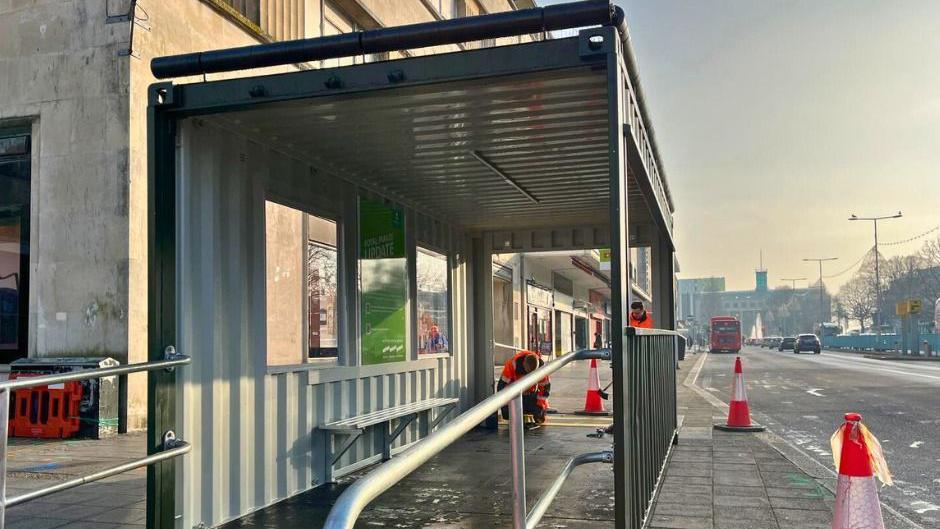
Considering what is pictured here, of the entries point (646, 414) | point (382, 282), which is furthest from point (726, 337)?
point (646, 414)

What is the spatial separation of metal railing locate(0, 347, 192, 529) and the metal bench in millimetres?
2258

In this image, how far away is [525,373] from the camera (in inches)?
404

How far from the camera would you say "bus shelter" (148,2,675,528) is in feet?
14.5

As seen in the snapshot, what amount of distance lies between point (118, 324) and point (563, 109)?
675 cm

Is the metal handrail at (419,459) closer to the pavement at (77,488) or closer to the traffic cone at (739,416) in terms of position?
the pavement at (77,488)

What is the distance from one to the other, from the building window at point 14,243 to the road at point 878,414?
10.4 m

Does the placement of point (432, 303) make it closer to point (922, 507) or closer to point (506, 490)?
point (506, 490)

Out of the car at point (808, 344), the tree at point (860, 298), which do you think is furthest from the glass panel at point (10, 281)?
the tree at point (860, 298)

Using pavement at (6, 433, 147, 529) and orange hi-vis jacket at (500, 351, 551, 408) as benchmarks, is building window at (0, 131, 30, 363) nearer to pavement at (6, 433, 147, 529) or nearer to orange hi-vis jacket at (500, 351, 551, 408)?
pavement at (6, 433, 147, 529)

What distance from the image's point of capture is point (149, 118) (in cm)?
481

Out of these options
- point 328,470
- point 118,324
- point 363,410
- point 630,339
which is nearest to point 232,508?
point 328,470

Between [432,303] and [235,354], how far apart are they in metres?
4.43

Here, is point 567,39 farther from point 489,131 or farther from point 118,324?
point 118,324

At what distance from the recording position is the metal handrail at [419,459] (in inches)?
57.1
